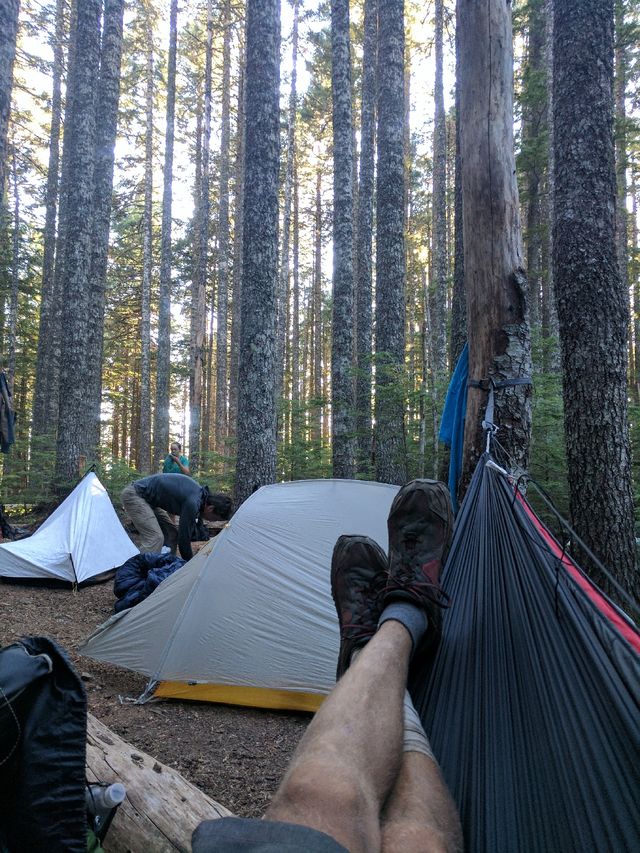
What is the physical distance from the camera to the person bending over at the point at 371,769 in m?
0.92

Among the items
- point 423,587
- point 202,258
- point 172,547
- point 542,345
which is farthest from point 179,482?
point 202,258

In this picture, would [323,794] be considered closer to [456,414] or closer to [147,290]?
[456,414]

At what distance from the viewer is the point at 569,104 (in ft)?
11.5

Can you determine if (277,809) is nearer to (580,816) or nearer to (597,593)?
(580,816)

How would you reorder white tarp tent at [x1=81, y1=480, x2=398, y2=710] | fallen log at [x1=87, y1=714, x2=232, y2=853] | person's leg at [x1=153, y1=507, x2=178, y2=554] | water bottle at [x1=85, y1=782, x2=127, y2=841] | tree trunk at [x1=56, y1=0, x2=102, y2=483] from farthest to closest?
tree trunk at [x1=56, y1=0, x2=102, y2=483] → person's leg at [x1=153, y1=507, x2=178, y2=554] → white tarp tent at [x1=81, y1=480, x2=398, y2=710] → fallen log at [x1=87, y1=714, x2=232, y2=853] → water bottle at [x1=85, y1=782, x2=127, y2=841]

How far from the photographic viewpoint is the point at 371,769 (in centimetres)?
Result: 109

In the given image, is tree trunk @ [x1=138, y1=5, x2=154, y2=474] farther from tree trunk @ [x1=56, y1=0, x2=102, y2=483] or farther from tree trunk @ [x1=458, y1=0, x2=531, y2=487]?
tree trunk @ [x1=458, y1=0, x2=531, y2=487]

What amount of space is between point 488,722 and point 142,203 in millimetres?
17568

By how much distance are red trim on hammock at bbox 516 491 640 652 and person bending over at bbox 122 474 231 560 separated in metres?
3.25

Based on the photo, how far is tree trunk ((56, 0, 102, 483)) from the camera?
7383 mm

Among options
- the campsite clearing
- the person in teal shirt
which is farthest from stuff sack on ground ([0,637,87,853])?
the person in teal shirt

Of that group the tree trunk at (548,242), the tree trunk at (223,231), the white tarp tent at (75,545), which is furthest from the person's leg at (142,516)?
the tree trunk at (223,231)

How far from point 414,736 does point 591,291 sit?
2.94 metres

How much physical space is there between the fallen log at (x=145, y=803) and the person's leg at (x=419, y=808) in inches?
28.8
